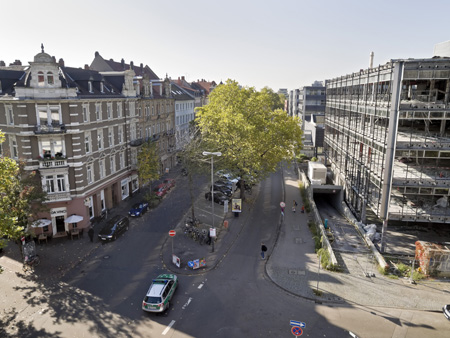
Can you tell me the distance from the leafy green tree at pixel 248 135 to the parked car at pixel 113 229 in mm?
11788

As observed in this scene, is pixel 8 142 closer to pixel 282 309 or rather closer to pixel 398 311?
pixel 282 309

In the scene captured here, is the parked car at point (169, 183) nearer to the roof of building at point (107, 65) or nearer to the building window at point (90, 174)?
the building window at point (90, 174)

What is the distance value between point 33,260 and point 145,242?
28.6 ft

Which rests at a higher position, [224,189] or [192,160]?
[192,160]

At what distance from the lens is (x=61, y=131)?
29.8 m

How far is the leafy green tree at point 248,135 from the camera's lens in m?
36.7

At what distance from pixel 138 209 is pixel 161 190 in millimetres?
6850

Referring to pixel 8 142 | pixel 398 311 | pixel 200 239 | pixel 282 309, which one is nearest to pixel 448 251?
pixel 398 311

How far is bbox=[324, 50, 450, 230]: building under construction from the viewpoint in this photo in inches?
1013

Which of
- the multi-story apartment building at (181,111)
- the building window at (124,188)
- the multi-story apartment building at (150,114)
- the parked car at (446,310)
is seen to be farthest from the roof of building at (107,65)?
the parked car at (446,310)

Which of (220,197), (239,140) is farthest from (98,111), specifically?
(220,197)

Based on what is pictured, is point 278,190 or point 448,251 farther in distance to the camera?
point 278,190

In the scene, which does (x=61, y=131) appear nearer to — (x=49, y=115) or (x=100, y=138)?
(x=49, y=115)

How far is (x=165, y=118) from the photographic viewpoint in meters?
53.8
